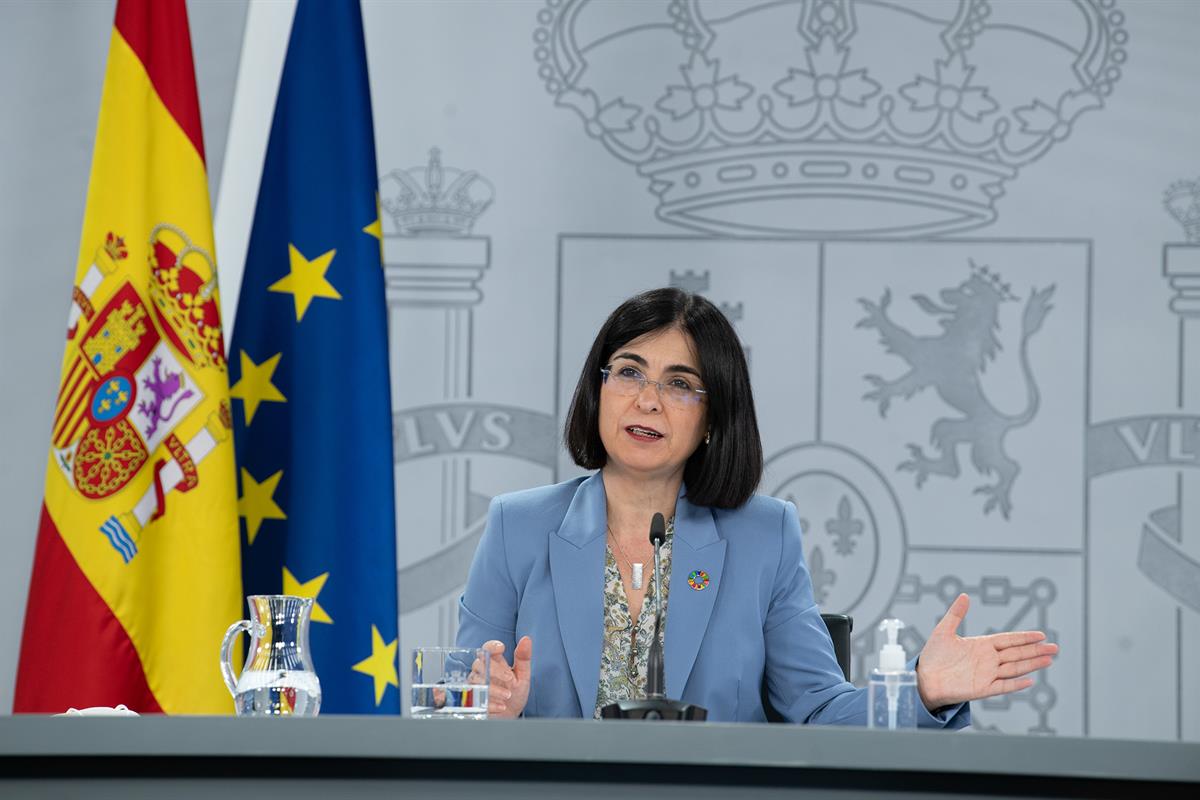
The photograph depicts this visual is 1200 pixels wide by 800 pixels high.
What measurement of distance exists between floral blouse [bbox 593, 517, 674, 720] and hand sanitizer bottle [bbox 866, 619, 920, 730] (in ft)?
1.90

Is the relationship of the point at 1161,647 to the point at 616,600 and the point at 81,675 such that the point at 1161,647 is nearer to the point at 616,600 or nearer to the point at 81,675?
the point at 616,600

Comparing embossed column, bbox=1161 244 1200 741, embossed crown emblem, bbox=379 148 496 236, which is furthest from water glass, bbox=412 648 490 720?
embossed column, bbox=1161 244 1200 741

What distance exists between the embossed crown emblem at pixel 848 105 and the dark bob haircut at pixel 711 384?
1.16 metres

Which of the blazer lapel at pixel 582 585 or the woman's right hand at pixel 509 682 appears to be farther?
the blazer lapel at pixel 582 585

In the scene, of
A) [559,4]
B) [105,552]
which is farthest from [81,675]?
[559,4]

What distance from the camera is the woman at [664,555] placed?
7.23 ft

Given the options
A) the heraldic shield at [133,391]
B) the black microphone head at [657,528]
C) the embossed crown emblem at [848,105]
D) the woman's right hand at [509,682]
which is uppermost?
the embossed crown emblem at [848,105]

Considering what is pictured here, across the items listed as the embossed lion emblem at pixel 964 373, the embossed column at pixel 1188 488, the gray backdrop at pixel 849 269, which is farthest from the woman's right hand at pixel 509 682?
the embossed column at pixel 1188 488

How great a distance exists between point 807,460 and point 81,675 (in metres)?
1.85

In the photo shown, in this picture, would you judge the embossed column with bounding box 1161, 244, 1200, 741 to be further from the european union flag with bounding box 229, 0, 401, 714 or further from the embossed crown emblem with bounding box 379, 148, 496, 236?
the european union flag with bounding box 229, 0, 401, 714

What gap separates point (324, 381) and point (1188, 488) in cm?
220

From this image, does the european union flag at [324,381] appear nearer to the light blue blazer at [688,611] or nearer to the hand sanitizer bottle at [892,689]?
the light blue blazer at [688,611]

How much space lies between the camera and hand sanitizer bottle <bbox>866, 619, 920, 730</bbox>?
167 cm

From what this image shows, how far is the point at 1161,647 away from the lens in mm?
3348
